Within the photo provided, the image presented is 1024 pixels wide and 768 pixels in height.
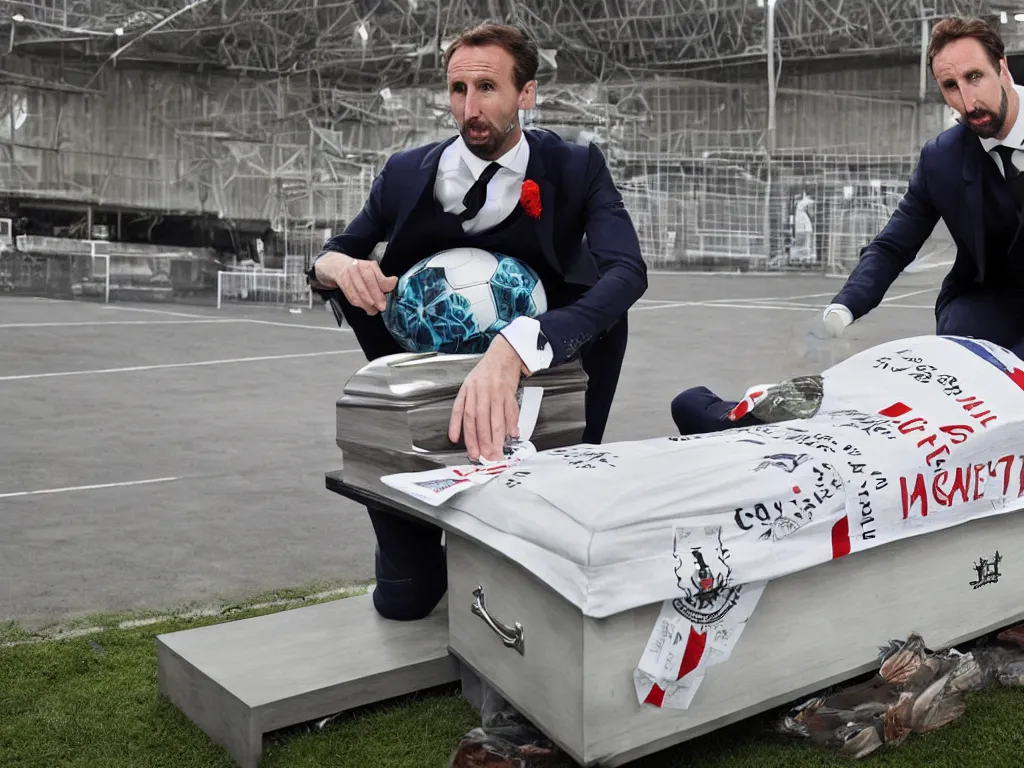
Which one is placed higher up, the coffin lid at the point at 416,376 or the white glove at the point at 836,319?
the white glove at the point at 836,319

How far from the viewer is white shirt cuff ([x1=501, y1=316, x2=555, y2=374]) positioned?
1.35m

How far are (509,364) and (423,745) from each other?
453 millimetres

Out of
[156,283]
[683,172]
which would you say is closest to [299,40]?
[156,283]

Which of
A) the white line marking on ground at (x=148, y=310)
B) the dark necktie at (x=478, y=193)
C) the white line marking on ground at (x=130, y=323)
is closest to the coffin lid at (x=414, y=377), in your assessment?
the dark necktie at (x=478, y=193)

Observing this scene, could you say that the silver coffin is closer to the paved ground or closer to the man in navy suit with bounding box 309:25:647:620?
the man in navy suit with bounding box 309:25:647:620

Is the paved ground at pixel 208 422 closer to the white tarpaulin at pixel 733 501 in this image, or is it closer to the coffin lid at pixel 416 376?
the coffin lid at pixel 416 376

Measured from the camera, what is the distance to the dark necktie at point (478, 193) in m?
1.57

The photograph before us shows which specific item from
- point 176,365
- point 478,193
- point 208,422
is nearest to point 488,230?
point 478,193

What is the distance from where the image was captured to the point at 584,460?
1247mm

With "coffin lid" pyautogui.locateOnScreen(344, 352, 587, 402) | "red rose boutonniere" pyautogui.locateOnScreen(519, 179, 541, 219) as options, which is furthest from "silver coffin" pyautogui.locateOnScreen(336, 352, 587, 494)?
"red rose boutonniere" pyautogui.locateOnScreen(519, 179, 541, 219)

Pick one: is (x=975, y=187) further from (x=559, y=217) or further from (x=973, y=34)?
(x=559, y=217)

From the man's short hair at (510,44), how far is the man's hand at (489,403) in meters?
0.38

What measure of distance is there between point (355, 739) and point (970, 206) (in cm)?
127

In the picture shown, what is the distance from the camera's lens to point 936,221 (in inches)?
78.6
